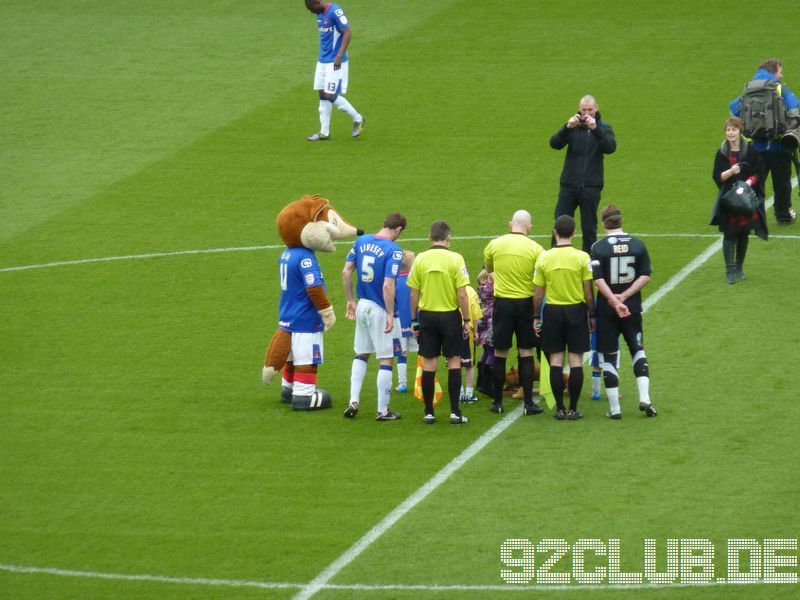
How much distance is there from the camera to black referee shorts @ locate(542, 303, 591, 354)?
46.6ft

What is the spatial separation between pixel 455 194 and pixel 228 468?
10.6 m

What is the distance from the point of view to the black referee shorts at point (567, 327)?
14195 millimetres

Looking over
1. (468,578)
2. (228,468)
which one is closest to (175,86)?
(228,468)

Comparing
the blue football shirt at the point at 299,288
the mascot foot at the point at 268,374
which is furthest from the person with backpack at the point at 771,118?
the mascot foot at the point at 268,374

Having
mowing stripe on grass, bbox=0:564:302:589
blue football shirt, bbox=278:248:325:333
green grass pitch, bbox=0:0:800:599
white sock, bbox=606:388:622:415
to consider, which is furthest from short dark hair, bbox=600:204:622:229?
mowing stripe on grass, bbox=0:564:302:589

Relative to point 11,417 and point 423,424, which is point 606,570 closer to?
point 423,424

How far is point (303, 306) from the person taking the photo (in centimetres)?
1510

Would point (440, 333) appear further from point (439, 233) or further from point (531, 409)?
point (531, 409)

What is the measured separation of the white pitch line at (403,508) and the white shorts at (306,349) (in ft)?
6.95

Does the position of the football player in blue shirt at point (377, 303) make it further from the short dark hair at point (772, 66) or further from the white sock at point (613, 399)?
the short dark hair at point (772, 66)

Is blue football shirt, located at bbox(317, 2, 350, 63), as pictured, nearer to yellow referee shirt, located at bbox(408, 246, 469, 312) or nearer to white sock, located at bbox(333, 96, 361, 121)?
white sock, located at bbox(333, 96, 361, 121)

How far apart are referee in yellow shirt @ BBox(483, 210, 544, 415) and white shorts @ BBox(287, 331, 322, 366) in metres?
1.95

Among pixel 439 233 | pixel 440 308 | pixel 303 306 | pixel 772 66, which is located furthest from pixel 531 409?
pixel 772 66

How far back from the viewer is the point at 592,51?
30906 millimetres
